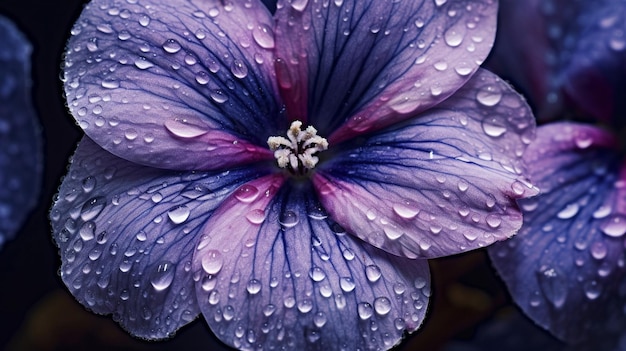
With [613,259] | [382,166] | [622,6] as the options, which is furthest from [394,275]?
[622,6]

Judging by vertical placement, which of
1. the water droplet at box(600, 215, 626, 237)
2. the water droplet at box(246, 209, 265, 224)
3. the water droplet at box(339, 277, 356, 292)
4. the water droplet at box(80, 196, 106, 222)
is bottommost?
the water droplet at box(80, 196, 106, 222)

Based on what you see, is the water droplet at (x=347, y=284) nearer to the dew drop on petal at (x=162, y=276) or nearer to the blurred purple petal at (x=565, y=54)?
the dew drop on petal at (x=162, y=276)

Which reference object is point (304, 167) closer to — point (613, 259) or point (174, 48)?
point (174, 48)

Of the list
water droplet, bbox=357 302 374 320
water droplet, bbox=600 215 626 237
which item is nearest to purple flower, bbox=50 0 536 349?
water droplet, bbox=357 302 374 320

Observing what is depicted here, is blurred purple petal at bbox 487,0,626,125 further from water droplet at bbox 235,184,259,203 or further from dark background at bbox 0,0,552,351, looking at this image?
water droplet at bbox 235,184,259,203

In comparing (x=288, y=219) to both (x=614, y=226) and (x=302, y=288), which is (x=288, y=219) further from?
(x=614, y=226)

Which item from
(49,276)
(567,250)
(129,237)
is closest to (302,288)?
(129,237)

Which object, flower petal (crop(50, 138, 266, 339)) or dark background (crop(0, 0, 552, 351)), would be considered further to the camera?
dark background (crop(0, 0, 552, 351))
